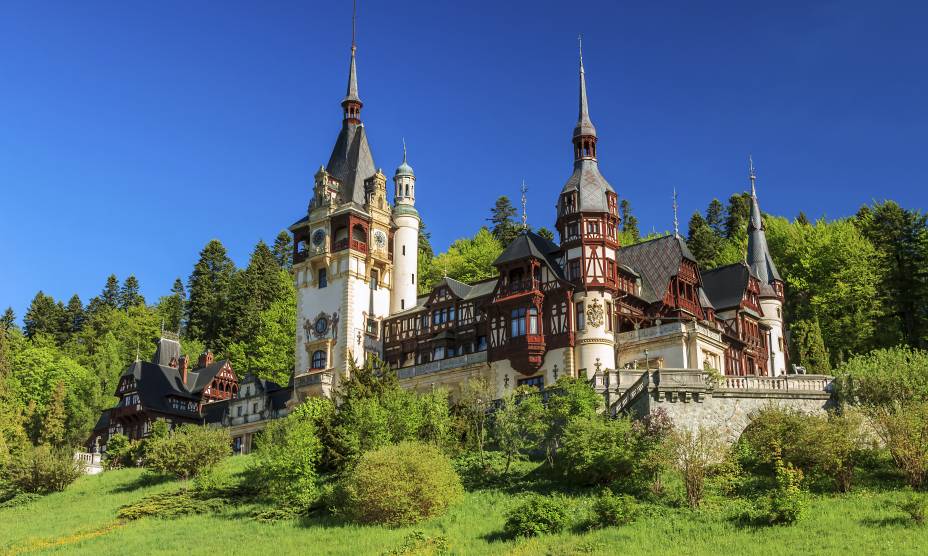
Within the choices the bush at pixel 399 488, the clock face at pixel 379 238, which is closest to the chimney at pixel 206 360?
the clock face at pixel 379 238

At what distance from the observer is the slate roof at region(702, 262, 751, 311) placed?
225 feet

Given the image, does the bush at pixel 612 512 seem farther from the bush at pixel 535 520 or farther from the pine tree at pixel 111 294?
the pine tree at pixel 111 294

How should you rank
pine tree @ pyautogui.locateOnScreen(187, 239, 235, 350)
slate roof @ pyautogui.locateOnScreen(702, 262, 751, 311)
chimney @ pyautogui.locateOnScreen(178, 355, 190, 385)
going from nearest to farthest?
1. slate roof @ pyautogui.locateOnScreen(702, 262, 751, 311)
2. chimney @ pyautogui.locateOnScreen(178, 355, 190, 385)
3. pine tree @ pyautogui.locateOnScreen(187, 239, 235, 350)

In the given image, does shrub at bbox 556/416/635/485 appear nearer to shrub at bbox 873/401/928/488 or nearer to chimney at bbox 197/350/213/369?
shrub at bbox 873/401/928/488

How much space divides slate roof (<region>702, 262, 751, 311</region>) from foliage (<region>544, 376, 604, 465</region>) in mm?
20850

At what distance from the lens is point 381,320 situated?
73312mm

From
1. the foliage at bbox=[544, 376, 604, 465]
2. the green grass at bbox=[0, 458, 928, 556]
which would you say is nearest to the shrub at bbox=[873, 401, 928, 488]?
the green grass at bbox=[0, 458, 928, 556]

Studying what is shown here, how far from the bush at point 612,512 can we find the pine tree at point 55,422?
2135 inches

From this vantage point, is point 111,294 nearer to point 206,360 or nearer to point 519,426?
point 206,360

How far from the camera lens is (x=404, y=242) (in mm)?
76375

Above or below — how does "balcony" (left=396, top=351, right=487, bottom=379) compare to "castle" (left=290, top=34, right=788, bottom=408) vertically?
below

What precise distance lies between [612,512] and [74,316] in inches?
3574

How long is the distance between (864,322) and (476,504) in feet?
119

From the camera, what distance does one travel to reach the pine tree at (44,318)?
116 m
